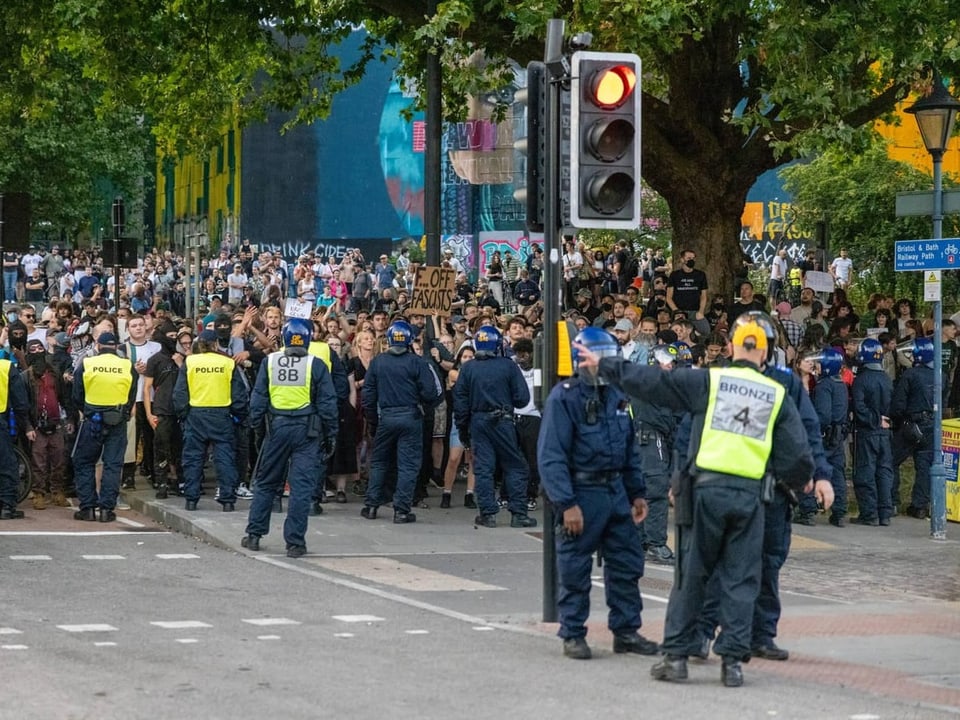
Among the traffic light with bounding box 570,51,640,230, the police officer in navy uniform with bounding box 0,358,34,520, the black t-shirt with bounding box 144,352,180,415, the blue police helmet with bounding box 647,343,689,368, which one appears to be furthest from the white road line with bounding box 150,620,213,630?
the black t-shirt with bounding box 144,352,180,415

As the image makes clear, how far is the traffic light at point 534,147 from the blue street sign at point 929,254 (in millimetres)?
6228

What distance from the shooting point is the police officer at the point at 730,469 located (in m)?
8.52

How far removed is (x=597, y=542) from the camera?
9.32 m

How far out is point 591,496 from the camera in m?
9.30

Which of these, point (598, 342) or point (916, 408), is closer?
point (598, 342)

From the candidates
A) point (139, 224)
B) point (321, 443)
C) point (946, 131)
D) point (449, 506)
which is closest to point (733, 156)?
point (946, 131)

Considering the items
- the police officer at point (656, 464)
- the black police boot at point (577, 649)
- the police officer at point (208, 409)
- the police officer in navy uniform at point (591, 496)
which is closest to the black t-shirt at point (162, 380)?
the police officer at point (208, 409)

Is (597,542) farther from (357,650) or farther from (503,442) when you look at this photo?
(503,442)

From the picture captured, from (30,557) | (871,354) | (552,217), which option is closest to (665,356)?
(552,217)

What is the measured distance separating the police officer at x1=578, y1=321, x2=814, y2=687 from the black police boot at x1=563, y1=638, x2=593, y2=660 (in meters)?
0.63

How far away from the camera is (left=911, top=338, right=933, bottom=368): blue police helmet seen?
17250mm

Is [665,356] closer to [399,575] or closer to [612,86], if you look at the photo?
[399,575]

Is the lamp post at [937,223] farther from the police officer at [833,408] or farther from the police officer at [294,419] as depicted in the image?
the police officer at [294,419]

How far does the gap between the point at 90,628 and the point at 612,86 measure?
444 cm
